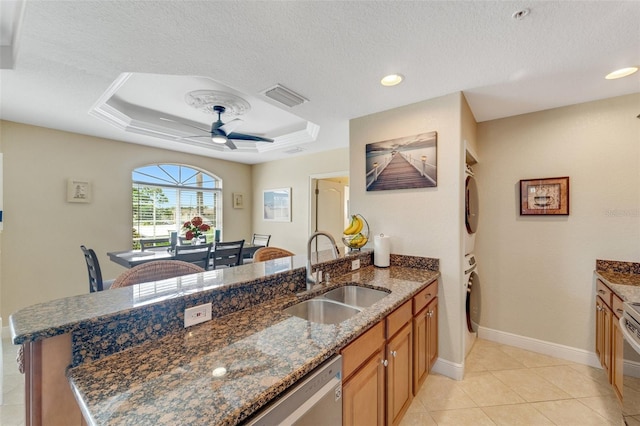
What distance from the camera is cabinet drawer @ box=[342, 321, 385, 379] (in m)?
1.09

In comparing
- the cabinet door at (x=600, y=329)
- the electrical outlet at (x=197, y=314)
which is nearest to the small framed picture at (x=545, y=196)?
the cabinet door at (x=600, y=329)

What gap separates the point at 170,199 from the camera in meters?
4.65

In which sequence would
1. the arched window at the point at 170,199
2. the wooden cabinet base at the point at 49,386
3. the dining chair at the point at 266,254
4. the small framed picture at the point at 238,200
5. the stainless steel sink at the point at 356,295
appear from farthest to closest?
the small framed picture at the point at 238,200
the arched window at the point at 170,199
the dining chair at the point at 266,254
the stainless steel sink at the point at 356,295
the wooden cabinet base at the point at 49,386

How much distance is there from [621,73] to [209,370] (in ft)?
10.5

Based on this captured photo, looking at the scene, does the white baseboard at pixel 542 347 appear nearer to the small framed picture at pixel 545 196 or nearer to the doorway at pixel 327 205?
the small framed picture at pixel 545 196

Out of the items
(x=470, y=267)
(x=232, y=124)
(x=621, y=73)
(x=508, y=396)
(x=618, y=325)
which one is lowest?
(x=508, y=396)

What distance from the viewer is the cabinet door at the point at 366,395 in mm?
1096

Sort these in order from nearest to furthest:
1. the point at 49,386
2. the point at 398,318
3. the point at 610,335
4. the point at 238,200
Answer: the point at 49,386, the point at 398,318, the point at 610,335, the point at 238,200

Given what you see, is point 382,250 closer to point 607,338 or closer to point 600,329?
point 607,338

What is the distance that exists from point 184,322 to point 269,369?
0.51 m

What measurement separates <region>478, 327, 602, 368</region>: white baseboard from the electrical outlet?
2996mm

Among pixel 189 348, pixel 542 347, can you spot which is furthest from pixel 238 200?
pixel 542 347

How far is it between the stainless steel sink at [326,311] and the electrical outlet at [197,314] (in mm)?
614

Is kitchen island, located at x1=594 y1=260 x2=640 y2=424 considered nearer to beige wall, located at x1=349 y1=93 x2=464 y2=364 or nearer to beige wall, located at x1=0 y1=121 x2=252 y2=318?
beige wall, located at x1=349 y1=93 x2=464 y2=364
